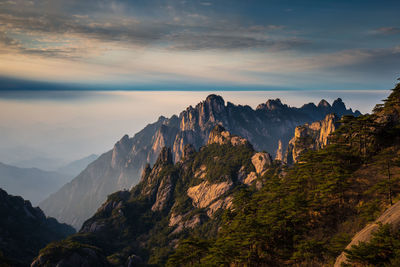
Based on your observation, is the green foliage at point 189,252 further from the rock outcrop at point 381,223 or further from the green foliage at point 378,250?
the green foliage at point 378,250

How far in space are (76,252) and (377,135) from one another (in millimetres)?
140210

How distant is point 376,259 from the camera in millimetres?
25594

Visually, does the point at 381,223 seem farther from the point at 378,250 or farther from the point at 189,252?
the point at 189,252

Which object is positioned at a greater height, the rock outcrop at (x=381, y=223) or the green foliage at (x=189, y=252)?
the rock outcrop at (x=381, y=223)

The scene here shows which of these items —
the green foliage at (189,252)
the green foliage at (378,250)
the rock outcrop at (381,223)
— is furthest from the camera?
the green foliage at (189,252)

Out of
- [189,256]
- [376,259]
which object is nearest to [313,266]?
[376,259]

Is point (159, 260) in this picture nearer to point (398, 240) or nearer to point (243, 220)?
point (243, 220)

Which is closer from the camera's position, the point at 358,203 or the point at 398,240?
the point at 398,240

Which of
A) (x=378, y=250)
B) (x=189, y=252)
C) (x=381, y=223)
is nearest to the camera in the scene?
(x=378, y=250)

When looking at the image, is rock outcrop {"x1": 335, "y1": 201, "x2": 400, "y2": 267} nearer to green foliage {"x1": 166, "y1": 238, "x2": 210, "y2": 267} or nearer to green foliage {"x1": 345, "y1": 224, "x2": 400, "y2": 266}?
green foliage {"x1": 345, "y1": 224, "x2": 400, "y2": 266}

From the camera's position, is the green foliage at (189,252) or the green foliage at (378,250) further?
the green foliage at (189,252)

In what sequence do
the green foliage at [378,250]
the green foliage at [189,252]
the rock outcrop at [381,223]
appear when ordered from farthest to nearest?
the green foliage at [189,252], the rock outcrop at [381,223], the green foliage at [378,250]

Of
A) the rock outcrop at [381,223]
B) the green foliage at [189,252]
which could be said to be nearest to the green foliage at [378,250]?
the rock outcrop at [381,223]

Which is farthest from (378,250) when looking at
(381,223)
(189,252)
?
(189,252)
